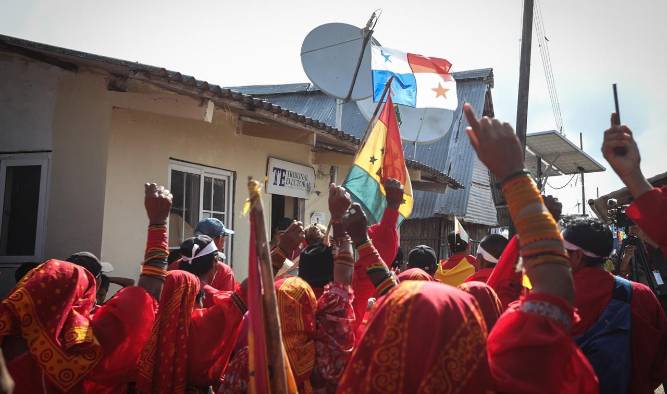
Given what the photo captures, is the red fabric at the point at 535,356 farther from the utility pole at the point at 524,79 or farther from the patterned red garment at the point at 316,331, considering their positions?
the utility pole at the point at 524,79

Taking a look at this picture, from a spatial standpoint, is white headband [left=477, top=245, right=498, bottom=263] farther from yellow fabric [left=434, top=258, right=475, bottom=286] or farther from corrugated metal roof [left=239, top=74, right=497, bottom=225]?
corrugated metal roof [left=239, top=74, right=497, bottom=225]

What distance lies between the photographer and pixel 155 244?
293 centimetres

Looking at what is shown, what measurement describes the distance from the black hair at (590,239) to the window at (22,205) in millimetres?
5116

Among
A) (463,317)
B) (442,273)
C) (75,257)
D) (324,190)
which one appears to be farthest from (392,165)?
(324,190)

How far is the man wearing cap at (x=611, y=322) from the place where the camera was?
100 inches

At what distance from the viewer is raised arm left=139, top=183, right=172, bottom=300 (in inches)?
116

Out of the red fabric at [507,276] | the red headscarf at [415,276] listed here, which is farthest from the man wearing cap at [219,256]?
the red fabric at [507,276]

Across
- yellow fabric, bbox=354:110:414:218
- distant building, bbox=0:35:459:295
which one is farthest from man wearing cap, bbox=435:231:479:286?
distant building, bbox=0:35:459:295

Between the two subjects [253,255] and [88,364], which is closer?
[253,255]

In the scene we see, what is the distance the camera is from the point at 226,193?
A: 7312 mm

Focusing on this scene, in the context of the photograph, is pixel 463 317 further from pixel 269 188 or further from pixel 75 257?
pixel 269 188

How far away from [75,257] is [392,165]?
278cm

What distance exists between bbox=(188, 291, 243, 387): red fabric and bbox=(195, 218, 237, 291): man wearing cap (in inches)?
54.1

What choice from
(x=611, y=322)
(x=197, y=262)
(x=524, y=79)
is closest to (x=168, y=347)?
(x=197, y=262)
